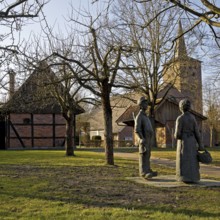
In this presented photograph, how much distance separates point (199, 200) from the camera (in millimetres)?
7684

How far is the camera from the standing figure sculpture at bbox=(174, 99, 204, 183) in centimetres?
966

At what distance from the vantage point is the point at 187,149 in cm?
969

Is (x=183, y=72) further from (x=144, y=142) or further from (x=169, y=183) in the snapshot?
(x=169, y=183)

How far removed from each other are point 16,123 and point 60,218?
28.9 metres

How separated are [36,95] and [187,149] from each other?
14.8 metres

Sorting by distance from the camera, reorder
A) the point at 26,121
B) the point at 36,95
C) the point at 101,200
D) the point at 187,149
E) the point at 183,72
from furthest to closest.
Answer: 1. the point at 26,121
2. the point at 183,72
3. the point at 36,95
4. the point at 187,149
5. the point at 101,200

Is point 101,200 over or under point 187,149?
under

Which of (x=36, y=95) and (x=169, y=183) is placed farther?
(x=36, y=95)

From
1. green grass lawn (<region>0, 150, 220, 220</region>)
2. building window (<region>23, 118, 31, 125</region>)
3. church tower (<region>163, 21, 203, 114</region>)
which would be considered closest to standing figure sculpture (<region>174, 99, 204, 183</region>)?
green grass lawn (<region>0, 150, 220, 220</region>)

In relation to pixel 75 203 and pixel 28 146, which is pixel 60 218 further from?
pixel 28 146

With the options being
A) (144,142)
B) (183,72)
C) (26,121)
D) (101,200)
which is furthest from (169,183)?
(26,121)

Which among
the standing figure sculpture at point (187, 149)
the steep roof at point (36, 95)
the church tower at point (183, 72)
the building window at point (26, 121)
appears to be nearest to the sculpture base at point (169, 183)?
the standing figure sculpture at point (187, 149)

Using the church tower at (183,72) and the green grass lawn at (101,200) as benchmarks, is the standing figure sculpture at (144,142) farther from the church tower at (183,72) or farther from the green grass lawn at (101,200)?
the church tower at (183,72)

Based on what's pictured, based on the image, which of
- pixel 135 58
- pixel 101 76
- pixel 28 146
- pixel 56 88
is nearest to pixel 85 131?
pixel 28 146
